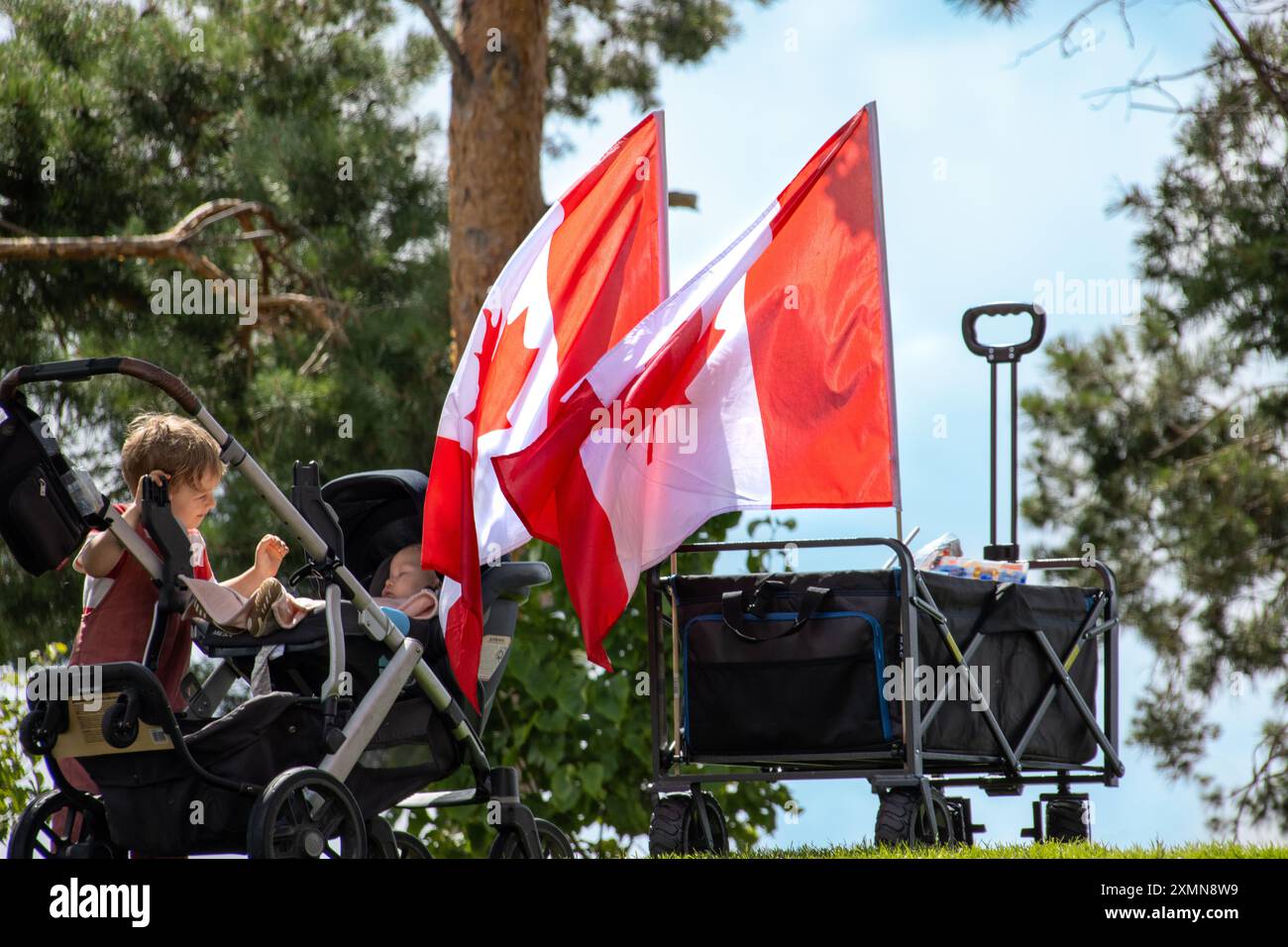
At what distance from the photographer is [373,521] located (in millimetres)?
5078

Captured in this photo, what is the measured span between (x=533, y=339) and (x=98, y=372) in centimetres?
187

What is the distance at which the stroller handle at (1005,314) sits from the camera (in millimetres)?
5941

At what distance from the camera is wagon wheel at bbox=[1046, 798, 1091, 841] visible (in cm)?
555

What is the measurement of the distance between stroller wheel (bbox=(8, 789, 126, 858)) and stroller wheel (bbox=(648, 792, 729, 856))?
1578 millimetres

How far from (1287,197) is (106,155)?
265 inches

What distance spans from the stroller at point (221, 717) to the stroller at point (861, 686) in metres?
0.74

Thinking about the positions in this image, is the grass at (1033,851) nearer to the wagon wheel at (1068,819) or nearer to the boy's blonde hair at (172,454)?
the wagon wheel at (1068,819)

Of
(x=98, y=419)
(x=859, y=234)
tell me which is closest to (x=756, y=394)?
(x=859, y=234)

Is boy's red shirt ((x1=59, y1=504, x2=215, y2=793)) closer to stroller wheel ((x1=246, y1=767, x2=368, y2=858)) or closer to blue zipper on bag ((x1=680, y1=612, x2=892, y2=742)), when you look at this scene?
stroller wheel ((x1=246, y1=767, x2=368, y2=858))

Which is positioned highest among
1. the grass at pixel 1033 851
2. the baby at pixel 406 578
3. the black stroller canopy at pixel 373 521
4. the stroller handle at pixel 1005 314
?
the stroller handle at pixel 1005 314

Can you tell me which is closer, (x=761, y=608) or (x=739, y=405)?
(x=761, y=608)

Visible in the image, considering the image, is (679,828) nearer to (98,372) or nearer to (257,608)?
(257,608)

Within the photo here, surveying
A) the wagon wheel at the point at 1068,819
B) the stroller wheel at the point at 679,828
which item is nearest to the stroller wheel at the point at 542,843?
the stroller wheel at the point at 679,828

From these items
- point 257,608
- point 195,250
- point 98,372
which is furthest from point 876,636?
point 195,250
